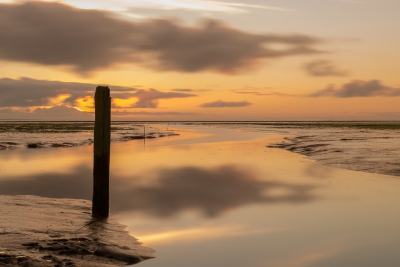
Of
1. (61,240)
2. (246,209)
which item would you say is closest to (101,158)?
(61,240)

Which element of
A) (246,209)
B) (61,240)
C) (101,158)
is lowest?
(246,209)

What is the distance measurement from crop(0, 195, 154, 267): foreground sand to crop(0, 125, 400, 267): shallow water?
0.53 metres

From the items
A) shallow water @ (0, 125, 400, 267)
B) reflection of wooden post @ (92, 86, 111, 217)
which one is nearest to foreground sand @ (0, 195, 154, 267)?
reflection of wooden post @ (92, 86, 111, 217)

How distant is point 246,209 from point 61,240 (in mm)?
5823

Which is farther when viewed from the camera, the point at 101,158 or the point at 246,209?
the point at 246,209

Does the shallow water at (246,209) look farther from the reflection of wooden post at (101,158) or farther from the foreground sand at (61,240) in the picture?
the reflection of wooden post at (101,158)

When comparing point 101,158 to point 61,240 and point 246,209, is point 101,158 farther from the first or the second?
point 246,209

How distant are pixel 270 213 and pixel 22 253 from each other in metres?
6.75

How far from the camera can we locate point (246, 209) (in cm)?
1188

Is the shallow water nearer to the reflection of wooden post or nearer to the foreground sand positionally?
the foreground sand

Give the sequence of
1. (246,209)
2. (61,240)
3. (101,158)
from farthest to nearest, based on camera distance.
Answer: (246,209), (101,158), (61,240)

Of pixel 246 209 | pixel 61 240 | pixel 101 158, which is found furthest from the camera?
pixel 246 209

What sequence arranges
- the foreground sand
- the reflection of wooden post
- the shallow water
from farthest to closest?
the reflection of wooden post < the shallow water < the foreground sand

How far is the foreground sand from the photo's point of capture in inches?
260
